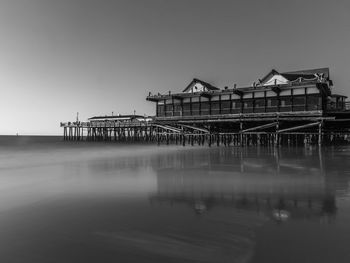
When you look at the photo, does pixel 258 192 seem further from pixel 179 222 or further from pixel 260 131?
pixel 260 131

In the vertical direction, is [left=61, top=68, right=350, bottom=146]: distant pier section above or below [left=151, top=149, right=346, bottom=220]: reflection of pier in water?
above

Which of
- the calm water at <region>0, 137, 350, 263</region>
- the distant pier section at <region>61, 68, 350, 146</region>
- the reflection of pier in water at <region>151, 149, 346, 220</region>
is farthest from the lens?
the distant pier section at <region>61, 68, 350, 146</region>

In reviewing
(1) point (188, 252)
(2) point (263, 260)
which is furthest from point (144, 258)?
(2) point (263, 260)

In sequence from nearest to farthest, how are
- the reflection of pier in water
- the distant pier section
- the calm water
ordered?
the calm water < the reflection of pier in water < the distant pier section

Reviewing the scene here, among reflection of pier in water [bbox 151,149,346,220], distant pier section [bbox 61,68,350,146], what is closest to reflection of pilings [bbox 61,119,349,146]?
distant pier section [bbox 61,68,350,146]

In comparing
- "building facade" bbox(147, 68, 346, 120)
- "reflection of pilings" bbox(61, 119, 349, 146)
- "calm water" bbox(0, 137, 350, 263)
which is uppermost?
"building facade" bbox(147, 68, 346, 120)

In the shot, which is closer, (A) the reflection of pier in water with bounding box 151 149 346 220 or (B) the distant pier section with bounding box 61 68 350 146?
(A) the reflection of pier in water with bounding box 151 149 346 220

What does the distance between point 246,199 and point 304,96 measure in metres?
24.4

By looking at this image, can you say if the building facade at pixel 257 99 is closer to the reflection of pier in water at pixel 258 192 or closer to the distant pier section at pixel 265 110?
the distant pier section at pixel 265 110

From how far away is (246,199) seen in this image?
24.4ft

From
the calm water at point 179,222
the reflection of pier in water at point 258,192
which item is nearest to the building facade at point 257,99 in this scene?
the reflection of pier in water at point 258,192

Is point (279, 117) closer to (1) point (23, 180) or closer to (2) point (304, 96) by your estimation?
(2) point (304, 96)

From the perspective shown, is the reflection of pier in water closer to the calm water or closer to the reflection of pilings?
the calm water

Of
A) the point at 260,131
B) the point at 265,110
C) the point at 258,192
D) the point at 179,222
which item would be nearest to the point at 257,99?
the point at 265,110
